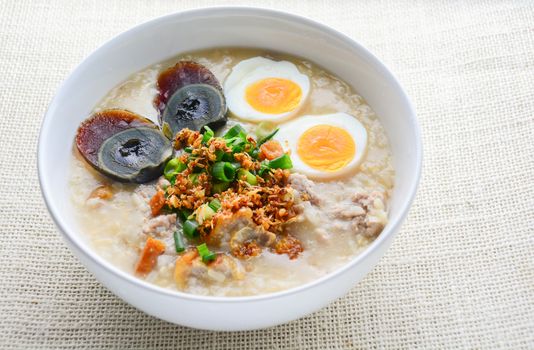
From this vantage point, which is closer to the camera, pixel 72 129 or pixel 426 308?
pixel 426 308

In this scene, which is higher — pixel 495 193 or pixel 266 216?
pixel 266 216

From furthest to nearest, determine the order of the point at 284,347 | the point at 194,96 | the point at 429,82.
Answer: the point at 429,82 → the point at 194,96 → the point at 284,347

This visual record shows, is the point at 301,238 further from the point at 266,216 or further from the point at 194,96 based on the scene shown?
the point at 194,96

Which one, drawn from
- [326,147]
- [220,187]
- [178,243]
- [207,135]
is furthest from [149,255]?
[326,147]

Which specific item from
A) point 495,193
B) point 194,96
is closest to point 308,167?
point 194,96

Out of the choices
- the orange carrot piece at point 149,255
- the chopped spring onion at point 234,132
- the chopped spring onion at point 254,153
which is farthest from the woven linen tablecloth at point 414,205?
the chopped spring onion at point 234,132

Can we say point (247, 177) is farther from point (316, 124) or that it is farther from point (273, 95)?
point (273, 95)

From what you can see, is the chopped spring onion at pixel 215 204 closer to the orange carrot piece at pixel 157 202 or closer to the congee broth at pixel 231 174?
the congee broth at pixel 231 174
